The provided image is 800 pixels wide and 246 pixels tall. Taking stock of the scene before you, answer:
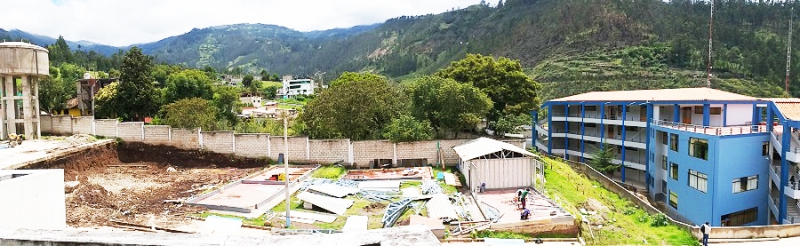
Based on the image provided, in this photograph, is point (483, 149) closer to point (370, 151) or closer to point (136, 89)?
point (370, 151)

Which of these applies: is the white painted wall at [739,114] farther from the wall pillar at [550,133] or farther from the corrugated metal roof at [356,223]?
the corrugated metal roof at [356,223]

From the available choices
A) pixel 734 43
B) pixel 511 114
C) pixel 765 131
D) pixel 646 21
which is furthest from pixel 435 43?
pixel 765 131

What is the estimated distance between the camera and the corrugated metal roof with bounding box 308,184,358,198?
53.7 ft

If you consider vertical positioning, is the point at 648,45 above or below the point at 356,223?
above

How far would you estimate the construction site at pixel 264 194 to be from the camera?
13.3 m

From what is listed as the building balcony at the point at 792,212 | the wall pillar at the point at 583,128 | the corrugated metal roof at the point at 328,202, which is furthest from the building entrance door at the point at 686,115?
the corrugated metal roof at the point at 328,202

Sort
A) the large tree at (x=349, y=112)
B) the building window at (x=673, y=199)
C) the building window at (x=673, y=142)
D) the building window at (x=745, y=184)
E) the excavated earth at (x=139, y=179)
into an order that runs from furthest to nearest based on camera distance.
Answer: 1. the large tree at (x=349, y=112)
2. the building window at (x=673, y=199)
3. the building window at (x=673, y=142)
4. the building window at (x=745, y=184)
5. the excavated earth at (x=139, y=179)

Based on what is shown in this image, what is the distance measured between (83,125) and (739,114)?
115ft

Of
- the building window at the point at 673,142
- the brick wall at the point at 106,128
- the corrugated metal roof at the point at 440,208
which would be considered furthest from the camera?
the brick wall at the point at 106,128

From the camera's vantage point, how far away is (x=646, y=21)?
8075 cm

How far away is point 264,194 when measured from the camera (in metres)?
17.3

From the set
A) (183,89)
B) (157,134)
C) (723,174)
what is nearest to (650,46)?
(723,174)

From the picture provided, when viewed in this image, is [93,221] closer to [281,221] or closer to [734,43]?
[281,221]

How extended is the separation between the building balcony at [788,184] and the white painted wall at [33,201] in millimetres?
24008
